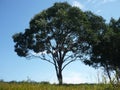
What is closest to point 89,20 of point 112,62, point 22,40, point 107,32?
point 107,32

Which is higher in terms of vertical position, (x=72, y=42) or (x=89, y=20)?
(x=89, y=20)

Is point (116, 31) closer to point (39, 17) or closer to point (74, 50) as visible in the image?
point (74, 50)

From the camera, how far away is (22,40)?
186 feet

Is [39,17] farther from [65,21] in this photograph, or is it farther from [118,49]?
[118,49]

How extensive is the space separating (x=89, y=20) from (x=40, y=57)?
10.5 m

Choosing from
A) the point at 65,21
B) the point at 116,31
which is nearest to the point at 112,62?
the point at 116,31

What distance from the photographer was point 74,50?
55.2 m

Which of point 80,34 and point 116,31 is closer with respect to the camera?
point 80,34

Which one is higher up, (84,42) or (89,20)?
(89,20)

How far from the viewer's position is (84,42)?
56.0 m

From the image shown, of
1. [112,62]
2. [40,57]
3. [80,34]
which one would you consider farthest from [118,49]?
[40,57]

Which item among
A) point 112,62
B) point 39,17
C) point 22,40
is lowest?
point 112,62

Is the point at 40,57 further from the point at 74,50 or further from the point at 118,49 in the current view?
the point at 118,49

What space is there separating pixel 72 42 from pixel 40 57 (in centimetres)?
590
